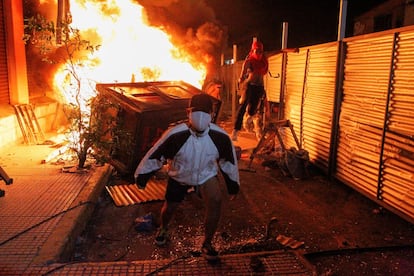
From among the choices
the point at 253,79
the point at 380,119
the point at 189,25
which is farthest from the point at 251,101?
the point at 189,25

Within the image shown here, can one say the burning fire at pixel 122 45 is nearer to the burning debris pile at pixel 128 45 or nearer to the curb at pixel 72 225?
the burning debris pile at pixel 128 45

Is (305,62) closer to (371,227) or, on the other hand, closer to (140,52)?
(371,227)

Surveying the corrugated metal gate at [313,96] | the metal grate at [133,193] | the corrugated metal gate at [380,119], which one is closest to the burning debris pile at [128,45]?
the metal grate at [133,193]

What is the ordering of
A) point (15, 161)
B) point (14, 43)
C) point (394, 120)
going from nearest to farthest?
point (394, 120), point (15, 161), point (14, 43)

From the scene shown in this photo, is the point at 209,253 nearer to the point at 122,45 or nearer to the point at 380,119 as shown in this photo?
the point at 380,119

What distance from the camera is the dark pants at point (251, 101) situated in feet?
30.0

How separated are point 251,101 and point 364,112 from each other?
12.2 ft

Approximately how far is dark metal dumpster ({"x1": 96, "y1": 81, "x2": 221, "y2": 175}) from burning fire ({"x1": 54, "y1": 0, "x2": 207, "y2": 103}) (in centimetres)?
479

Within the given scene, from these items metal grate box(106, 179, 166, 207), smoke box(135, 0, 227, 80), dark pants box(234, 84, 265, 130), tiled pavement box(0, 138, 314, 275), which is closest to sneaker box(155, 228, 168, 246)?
tiled pavement box(0, 138, 314, 275)

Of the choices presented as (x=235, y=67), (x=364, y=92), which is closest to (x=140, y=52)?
(x=235, y=67)

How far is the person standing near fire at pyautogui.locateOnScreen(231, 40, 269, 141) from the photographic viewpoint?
8922mm

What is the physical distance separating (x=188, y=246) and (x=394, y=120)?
3.24 metres

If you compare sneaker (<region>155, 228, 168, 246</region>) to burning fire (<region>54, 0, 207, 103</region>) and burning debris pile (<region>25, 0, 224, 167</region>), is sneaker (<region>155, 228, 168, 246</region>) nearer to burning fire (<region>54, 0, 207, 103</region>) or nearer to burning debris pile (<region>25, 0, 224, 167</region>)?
burning debris pile (<region>25, 0, 224, 167</region>)

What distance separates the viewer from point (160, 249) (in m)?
4.38
